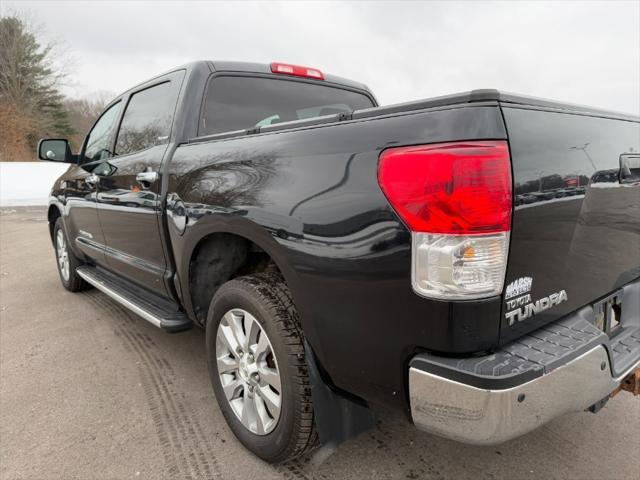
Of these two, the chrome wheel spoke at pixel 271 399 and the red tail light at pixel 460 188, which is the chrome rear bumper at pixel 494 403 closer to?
the red tail light at pixel 460 188

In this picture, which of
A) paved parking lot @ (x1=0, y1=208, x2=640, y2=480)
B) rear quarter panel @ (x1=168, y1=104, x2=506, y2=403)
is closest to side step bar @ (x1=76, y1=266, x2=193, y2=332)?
paved parking lot @ (x1=0, y1=208, x2=640, y2=480)

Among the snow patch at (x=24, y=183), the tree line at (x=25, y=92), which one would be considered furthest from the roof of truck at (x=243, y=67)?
the tree line at (x=25, y=92)

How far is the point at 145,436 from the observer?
2.28 metres

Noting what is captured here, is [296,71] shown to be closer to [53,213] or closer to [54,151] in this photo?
[54,151]

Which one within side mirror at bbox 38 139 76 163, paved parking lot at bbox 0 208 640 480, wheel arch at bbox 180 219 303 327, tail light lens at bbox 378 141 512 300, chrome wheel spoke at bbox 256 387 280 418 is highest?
side mirror at bbox 38 139 76 163

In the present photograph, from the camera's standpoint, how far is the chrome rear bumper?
1257 mm

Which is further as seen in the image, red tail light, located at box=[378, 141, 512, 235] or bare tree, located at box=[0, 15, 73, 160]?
bare tree, located at box=[0, 15, 73, 160]

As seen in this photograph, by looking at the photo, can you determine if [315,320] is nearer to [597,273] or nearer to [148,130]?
[597,273]

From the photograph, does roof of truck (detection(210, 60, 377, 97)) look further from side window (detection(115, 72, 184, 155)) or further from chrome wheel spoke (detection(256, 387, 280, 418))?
chrome wheel spoke (detection(256, 387, 280, 418))

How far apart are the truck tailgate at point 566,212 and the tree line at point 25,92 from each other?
3083 centimetres

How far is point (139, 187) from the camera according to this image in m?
2.80

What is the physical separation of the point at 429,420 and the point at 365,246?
584 mm

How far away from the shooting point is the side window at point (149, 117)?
2781 millimetres

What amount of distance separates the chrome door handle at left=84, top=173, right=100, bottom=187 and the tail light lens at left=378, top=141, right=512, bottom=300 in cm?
301
